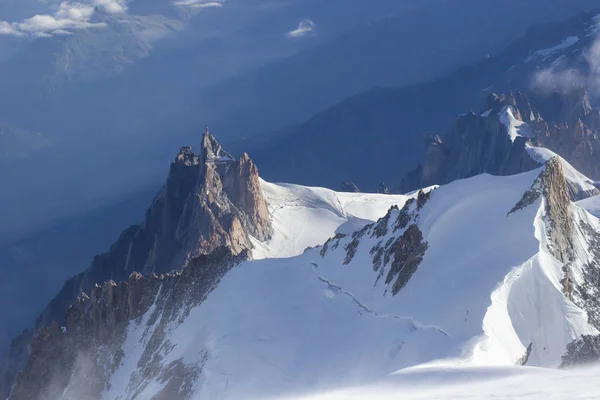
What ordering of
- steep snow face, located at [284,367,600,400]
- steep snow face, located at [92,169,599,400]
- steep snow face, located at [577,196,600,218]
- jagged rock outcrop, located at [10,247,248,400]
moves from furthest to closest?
steep snow face, located at [577,196,600,218]
jagged rock outcrop, located at [10,247,248,400]
steep snow face, located at [92,169,599,400]
steep snow face, located at [284,367,600,400]

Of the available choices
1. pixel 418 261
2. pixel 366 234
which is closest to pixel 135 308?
pixel 366 234

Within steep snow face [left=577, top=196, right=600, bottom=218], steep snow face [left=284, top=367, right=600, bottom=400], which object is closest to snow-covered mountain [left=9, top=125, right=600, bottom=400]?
steep snow face [left=284, top=367, right=600, bottom=400]

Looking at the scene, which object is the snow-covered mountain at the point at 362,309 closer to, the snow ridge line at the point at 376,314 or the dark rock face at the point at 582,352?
the snow ridge line at the point at 376,314

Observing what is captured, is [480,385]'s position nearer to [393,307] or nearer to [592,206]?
[393,307]

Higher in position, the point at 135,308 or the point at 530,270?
the point at 530,270

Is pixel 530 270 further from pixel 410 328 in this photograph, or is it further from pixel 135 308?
pixel 135 308

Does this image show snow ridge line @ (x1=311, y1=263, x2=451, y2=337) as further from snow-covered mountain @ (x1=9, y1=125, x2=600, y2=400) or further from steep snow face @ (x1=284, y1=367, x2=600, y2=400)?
steep snow face @ (x1=284, y1=367, x2=600, y2=400)
